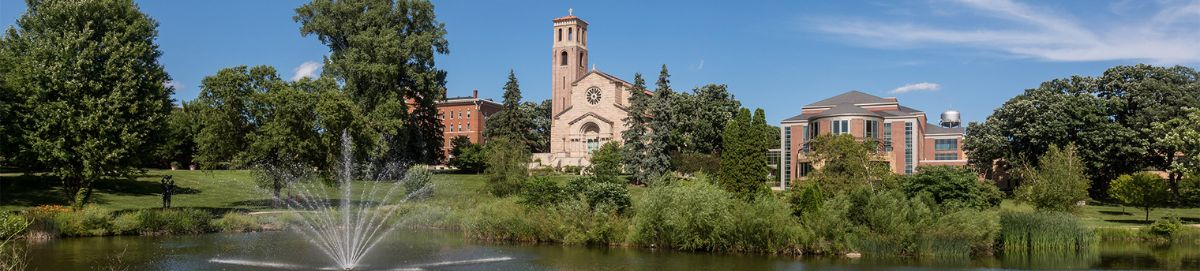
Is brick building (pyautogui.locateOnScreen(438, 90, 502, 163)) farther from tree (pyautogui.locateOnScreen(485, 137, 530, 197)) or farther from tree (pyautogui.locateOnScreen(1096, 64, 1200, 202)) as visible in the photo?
tree (pyautogui.locateOnScreen(1096, 64, 1200, 202))

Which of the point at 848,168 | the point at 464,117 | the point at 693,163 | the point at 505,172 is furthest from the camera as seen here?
the point at 464,117

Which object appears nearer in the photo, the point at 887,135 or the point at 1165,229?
the point at 1165,229

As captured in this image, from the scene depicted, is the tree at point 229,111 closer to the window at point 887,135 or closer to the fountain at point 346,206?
the fountain at point 346,206

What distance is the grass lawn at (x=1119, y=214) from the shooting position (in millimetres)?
38803

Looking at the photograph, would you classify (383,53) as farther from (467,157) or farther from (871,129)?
(871,129)

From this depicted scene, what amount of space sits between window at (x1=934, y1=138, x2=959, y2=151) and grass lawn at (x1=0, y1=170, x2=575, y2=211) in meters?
48.0

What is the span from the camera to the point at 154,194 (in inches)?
1709

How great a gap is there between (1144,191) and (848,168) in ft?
43.7

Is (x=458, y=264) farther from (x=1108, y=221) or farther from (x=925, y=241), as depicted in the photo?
(x=1108, y=221)

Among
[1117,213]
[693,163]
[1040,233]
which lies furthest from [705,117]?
[1040,233]

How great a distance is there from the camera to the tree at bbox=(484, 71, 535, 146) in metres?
80.5

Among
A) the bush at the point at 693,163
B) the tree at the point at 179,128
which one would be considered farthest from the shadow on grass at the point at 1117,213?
the tree at the point at 179,128

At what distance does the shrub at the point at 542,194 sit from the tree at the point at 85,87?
14.2 meters

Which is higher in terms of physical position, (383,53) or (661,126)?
(383,53)
